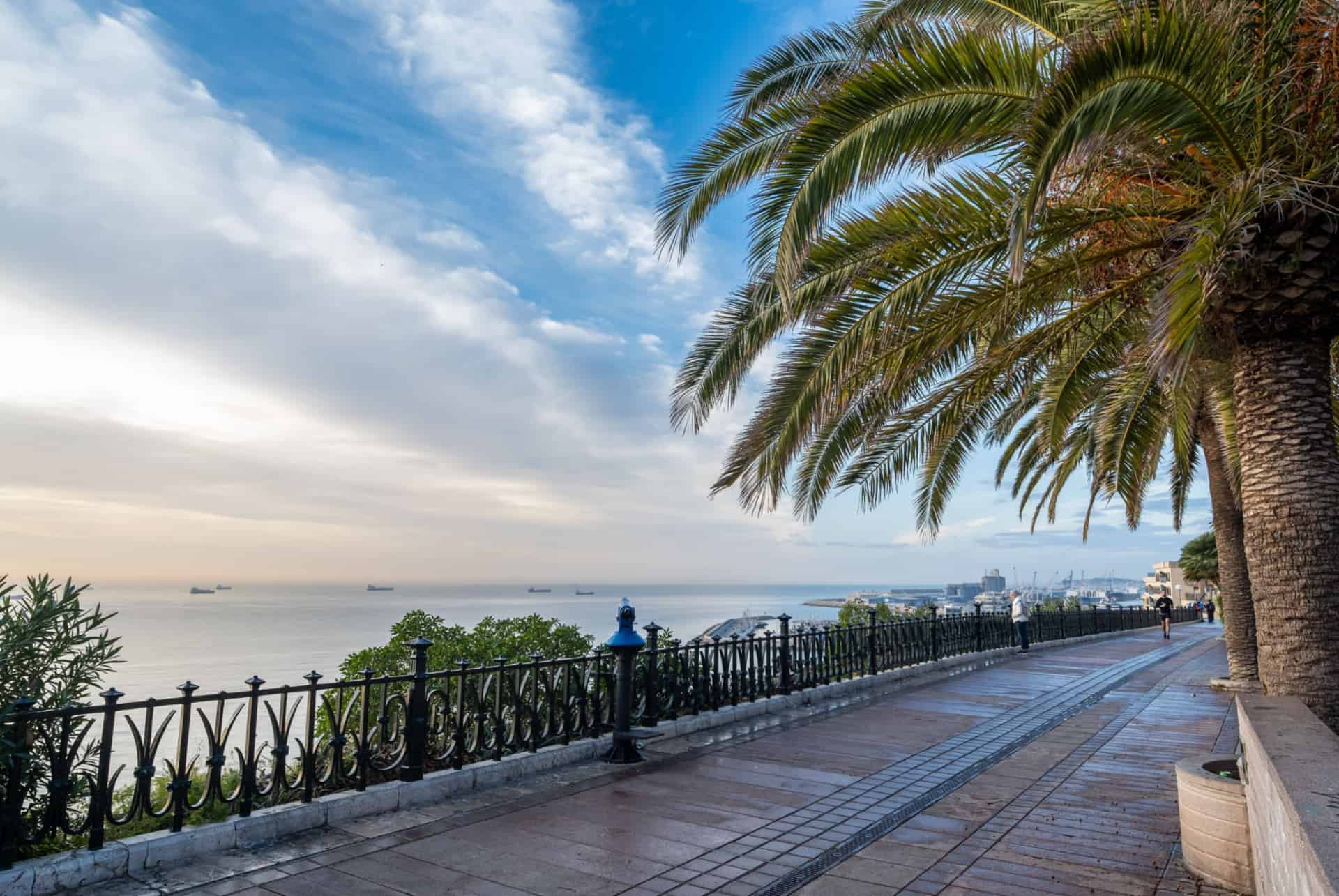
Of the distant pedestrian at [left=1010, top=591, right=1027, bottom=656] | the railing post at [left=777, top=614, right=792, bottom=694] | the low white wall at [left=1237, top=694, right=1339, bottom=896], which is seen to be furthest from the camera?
the distant pedestrian at [left=1010, top=591, right=1027, bottom=656]

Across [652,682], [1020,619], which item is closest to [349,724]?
[652,682]

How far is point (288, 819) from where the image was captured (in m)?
5.20

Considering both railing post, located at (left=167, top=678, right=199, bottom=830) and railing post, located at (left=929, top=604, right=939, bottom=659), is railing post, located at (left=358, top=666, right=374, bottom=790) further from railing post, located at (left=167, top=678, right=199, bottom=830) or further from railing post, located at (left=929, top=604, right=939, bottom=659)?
railing post, located at (left=929, top=604, right=939, bottom=659)

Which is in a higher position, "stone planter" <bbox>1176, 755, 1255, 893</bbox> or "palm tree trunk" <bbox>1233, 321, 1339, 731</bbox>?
"palm tree trunk" <bbox>1233, 321, 1339, 731</bbox>

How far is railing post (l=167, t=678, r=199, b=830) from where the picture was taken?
4758 millimetres

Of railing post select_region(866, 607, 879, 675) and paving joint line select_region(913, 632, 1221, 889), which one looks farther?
railing post select_region(866, 607, 879, 675)

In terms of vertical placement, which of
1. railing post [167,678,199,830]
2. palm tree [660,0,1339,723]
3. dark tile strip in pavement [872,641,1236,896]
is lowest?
dark tile strip in pavement [872,641,1236,896]

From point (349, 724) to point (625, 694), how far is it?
2.52 meters

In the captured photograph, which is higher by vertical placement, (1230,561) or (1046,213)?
(1046,213)

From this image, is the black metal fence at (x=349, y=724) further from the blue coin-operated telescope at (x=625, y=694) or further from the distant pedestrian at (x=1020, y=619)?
the distant pedestrian at (x=1020, y=619)

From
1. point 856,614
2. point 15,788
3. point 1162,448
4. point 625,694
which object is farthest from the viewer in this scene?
point 856,614

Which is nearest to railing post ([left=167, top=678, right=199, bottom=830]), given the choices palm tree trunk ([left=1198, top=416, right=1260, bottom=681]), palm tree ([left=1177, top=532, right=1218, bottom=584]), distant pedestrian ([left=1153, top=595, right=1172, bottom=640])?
palm tree trunk ([left=1198, top=416, right=1260, bottom=681])

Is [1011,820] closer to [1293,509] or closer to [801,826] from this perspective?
[801,826]

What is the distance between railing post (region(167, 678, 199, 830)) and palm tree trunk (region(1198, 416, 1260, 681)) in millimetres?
13454
